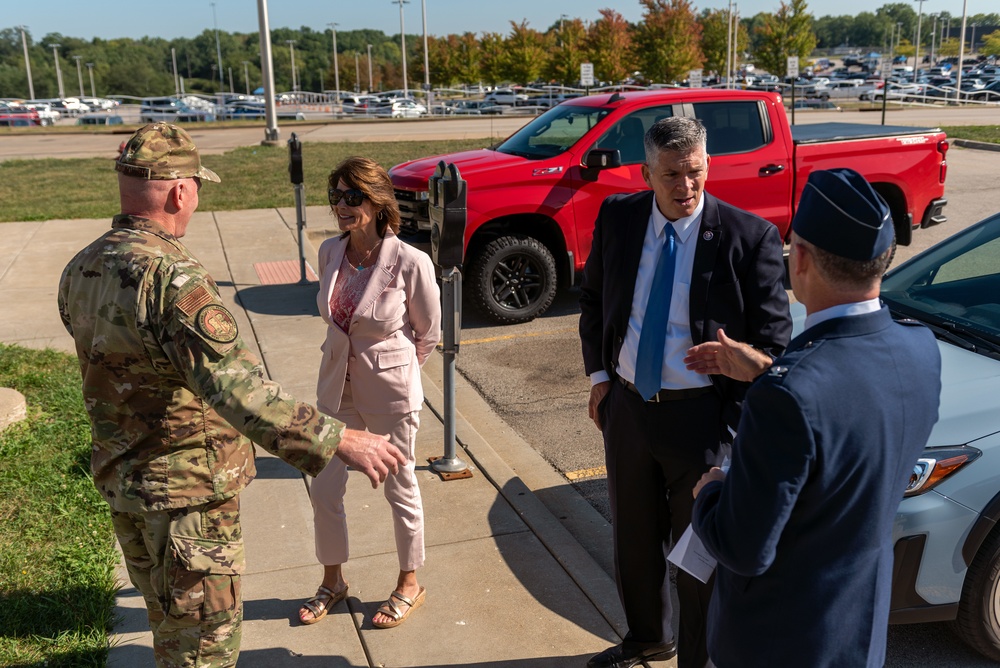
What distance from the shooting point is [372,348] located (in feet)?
12.1

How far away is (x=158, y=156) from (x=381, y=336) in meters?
1.36

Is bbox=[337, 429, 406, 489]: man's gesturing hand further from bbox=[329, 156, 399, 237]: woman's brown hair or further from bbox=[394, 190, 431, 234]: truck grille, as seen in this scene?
bbox=[394, 190, 431, 234]: truck grille

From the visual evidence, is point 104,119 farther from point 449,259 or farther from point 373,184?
point 373,184

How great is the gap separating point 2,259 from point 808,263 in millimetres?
11072

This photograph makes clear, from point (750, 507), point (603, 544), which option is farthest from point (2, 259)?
point (750, 507)

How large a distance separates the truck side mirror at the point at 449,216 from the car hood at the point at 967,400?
226 cm

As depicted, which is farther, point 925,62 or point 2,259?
point 925,62

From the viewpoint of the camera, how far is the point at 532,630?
12.2ft

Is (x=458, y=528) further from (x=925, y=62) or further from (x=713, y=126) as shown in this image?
(x=925, y=62)

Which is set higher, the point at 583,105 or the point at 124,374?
the point at 583,105

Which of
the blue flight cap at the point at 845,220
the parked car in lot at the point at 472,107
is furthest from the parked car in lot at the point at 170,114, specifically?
the blue flight cap at the point at 845,220

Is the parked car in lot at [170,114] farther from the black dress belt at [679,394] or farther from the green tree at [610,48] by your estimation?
the black dress belt at [679,394]

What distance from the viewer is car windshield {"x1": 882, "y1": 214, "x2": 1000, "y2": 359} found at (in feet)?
13.0

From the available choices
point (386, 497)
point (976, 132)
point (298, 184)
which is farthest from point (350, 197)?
point (976, 132)
